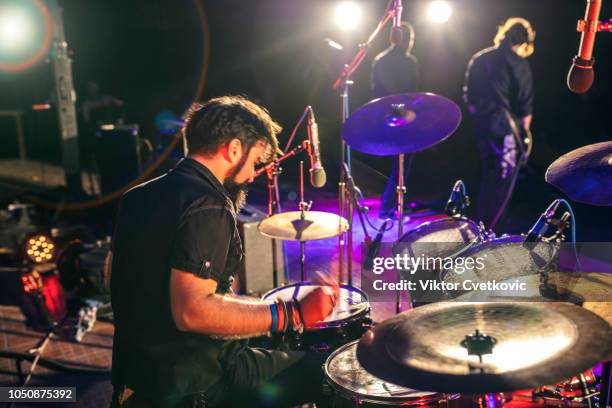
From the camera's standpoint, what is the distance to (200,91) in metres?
12.1

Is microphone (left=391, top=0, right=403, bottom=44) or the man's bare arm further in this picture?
A: microphone (left=391, top=0, right=403, bottom=44)

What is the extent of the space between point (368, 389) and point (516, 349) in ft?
2.47

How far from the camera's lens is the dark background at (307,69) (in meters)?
7.32

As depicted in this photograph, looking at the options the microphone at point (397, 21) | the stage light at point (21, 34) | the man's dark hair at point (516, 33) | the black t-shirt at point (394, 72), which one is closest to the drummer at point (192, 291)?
the microphone at point (397, 21)

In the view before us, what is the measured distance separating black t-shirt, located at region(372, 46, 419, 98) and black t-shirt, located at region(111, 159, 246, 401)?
4.42 meters

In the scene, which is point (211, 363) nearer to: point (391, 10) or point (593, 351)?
point (593, 351)

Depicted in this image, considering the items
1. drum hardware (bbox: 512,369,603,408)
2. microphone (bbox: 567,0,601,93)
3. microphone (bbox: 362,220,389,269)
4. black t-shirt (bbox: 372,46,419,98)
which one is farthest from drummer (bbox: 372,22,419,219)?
microphone (bbox: 567,0,601,93)

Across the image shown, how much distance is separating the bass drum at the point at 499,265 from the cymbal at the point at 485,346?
2.84 ft

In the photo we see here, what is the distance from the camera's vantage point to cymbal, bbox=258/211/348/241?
318cm

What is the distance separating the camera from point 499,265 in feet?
8.46

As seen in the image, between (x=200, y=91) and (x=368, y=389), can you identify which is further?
(x=200, y=91)

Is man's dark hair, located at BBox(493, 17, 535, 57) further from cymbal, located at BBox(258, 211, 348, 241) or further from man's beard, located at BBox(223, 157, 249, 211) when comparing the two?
man's beard, located at BBox(223, 157, 249, 211)

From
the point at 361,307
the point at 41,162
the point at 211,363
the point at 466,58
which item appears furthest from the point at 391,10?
the point at 41,162

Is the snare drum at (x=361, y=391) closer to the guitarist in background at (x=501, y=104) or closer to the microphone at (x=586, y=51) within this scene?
the microphone at (x=586, y=51)
